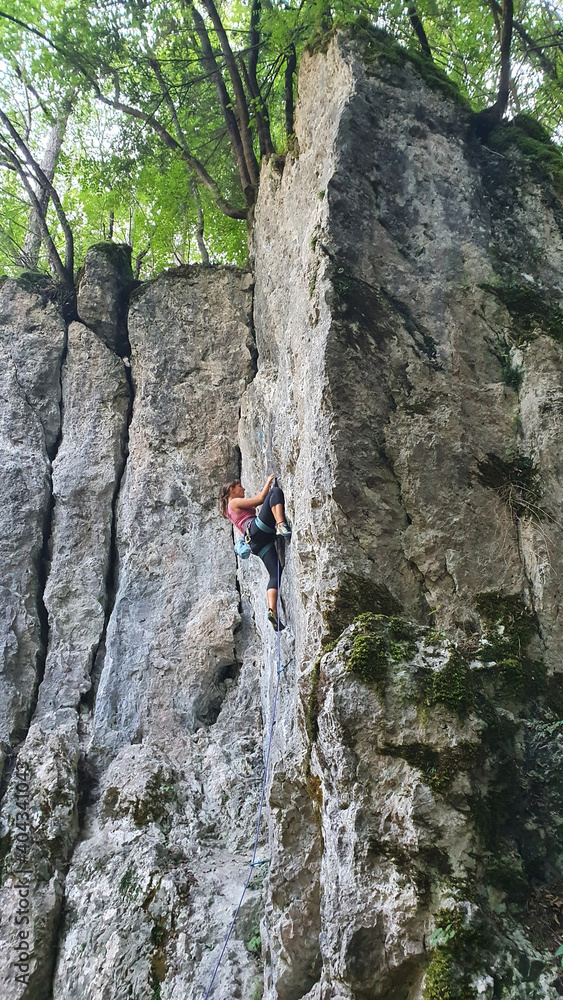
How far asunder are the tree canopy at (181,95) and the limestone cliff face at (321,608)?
4.64ft

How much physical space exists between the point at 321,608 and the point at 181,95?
34.7 feet

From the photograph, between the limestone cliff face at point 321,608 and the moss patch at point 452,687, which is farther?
the moss patch at point 452,687

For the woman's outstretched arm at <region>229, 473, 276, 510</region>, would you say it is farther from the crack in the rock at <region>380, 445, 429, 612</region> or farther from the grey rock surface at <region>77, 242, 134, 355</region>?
the grey rock surface at <region>77, 242, 134, 355</region>

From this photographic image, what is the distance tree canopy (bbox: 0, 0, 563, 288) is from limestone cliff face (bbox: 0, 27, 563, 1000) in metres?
1.42

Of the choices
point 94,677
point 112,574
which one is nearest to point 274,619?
point 94,677

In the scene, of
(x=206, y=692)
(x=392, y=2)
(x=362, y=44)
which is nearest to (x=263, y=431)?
(x=206, y=692)

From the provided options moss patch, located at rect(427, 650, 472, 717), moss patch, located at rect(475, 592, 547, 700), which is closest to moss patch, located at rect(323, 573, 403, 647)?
moss patch, located at rect(475, 592, 547, 700)

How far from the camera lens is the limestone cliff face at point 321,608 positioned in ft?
14.7

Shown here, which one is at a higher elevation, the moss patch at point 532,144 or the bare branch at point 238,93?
the bare branch at point 238,93

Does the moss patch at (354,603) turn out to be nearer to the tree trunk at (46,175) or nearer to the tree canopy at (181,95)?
the tree canopy at (181,95)

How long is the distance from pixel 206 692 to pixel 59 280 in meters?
8.18

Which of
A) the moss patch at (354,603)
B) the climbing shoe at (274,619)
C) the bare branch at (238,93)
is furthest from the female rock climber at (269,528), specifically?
the bare branch at (238,93)

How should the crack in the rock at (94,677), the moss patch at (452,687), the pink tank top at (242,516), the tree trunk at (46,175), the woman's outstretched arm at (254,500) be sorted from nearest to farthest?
1. the moss patch at (452,687)
2. the crack in the rock at (94,677)
3. the woman's outstretched arm at (254,500)
4. the pink tank top at (242,516)
5. the tree trunk at (46,175)

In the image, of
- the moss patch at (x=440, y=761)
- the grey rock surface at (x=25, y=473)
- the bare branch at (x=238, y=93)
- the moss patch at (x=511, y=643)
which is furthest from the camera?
the bare branch at (x=238, y=93)
